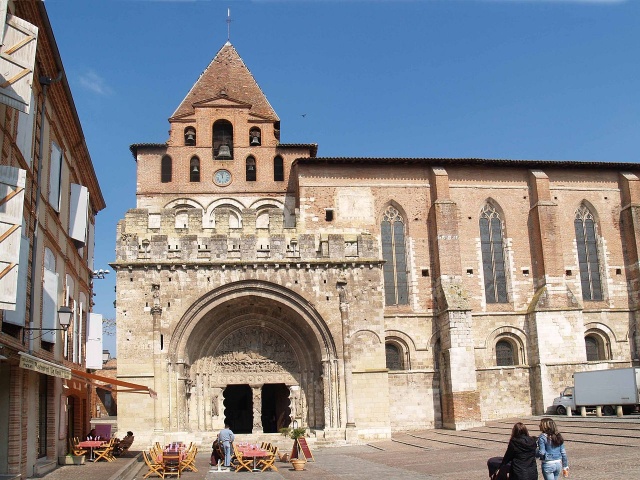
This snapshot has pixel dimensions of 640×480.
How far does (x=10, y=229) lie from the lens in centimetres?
1123

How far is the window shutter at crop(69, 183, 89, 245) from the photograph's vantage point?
20.2 m

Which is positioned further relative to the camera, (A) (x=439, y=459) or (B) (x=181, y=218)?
(B) (x=181, y=218)

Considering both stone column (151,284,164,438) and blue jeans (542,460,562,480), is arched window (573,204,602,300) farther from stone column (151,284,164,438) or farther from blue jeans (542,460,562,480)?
blue jeans (542,460,562,480)

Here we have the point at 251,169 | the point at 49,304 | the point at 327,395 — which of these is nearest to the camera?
the point at 49,304

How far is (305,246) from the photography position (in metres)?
25.8

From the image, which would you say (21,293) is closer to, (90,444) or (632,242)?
(90,444)

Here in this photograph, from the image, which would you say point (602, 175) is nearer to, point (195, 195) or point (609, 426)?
point (609, 426)

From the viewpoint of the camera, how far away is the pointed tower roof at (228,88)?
1428 inches

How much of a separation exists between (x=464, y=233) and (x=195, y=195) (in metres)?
12.5

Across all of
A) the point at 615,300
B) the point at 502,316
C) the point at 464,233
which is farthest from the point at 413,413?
the point at 615,300

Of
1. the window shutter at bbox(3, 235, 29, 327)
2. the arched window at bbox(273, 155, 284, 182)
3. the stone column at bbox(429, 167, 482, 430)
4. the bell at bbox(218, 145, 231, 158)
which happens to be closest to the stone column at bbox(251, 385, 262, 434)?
the stone column at bbox(429, 167, 482, 430)

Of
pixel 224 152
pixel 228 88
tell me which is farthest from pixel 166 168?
pixel 228 88

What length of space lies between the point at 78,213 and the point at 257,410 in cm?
985

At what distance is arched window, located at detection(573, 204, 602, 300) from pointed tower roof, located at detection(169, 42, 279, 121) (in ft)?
50.7
